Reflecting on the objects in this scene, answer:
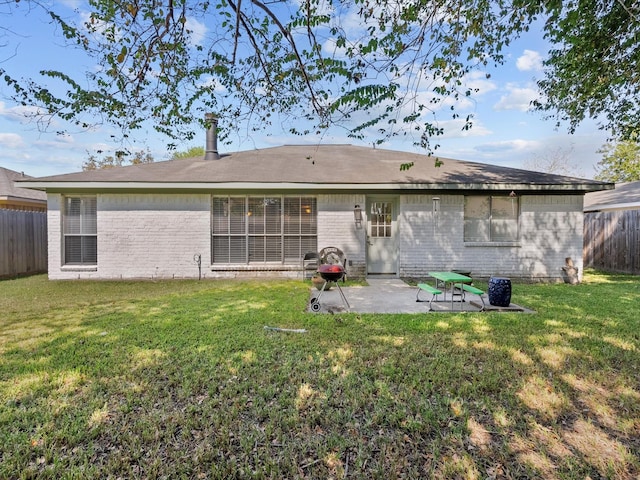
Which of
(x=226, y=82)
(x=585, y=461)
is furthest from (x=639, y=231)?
(x=226, y=82)

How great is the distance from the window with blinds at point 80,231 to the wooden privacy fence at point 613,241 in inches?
630

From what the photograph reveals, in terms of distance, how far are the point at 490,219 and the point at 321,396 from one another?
25.8 ft

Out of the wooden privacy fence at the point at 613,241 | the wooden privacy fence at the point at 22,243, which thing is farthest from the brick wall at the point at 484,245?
the wooden privacy fence at the point at 22,243

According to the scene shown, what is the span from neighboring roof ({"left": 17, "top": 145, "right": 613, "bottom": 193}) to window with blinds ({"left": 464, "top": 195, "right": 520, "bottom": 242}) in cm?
63

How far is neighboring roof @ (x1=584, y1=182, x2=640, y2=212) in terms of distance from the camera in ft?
41.1

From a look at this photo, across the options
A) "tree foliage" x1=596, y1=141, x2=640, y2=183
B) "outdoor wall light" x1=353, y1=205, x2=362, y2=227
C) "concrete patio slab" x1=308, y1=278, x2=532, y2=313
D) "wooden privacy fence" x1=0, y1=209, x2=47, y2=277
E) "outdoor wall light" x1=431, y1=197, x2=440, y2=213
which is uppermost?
"tree foliage" x1=596, y1=141, x2=640, y2=183

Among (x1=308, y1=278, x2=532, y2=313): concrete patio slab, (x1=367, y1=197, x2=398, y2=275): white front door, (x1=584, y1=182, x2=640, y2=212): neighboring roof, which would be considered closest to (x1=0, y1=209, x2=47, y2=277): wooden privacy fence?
(x1=308, y1=278, x2=532, y2=313): concrete patio slab

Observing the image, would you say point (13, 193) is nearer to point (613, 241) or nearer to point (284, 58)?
point (284, 58)

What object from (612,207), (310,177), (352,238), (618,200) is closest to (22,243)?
(310,177)

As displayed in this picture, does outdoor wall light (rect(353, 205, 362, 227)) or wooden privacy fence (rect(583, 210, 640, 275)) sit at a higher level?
outdoor wall light (rect(353, 205, 362, 227))

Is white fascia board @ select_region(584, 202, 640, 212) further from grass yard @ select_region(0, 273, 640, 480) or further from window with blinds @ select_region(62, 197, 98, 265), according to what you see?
window with blinds @ select_region(62, 197, 98, 265)

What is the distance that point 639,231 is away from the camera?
1022cm

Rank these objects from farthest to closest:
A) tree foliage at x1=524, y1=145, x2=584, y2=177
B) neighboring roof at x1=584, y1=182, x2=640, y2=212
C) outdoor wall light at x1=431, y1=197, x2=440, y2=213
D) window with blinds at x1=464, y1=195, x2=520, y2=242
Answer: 1. tree foliage at x1=524, y1=145, x2=584, y2=177
2. neighboring roof at x1=584, y1=182, x2=640, y2=212
3. window with blinds at x1=464, y1=195, x2=520, y2=242
4. outdoor wall light at x1=431, y1=197, x2=440, y2=213

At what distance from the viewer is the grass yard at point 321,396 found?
208 cm
